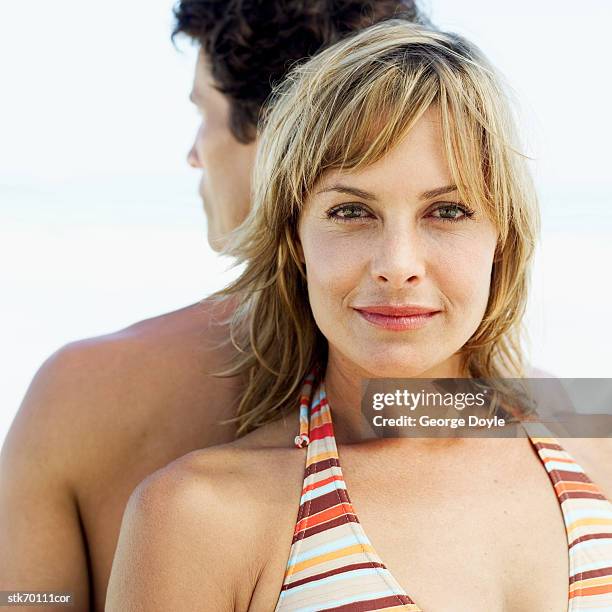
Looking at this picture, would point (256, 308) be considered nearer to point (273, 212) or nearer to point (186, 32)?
point (273, 212)

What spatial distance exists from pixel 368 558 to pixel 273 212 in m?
0.66

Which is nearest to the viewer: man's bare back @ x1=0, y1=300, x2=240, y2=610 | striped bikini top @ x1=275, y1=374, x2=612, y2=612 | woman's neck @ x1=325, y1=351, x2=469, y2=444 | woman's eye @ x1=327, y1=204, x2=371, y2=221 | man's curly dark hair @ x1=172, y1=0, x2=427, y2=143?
striped bikini top @ x1=275, y1=374, x2=612, y2=612

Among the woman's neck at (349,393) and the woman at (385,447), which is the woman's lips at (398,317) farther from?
the woman's neck at (349,393)

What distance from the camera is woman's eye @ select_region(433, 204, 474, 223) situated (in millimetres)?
1692

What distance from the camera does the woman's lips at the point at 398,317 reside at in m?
1.67

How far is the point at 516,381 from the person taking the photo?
209 centimetres

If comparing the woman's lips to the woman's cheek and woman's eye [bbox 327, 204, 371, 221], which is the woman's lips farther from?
woman's eye [bbox 327, 204, 371, 221]

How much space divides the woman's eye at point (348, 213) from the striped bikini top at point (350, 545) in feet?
1.27

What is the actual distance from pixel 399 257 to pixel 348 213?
144mm

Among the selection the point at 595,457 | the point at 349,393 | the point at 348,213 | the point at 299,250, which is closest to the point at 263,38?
the point at 299,250

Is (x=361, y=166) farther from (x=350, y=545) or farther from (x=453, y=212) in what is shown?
(x=350, y=545)

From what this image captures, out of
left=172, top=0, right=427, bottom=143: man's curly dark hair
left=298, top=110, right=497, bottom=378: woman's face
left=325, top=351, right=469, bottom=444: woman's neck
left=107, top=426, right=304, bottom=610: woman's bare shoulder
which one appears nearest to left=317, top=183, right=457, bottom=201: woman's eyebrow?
left=298, top=110, right=497, bottom=378: woman's face

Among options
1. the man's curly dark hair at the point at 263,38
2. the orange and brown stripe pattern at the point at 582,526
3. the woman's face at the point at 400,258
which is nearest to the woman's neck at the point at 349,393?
the woman's face at the point at 400,258

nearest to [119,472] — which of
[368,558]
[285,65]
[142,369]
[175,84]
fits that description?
[142,369]
